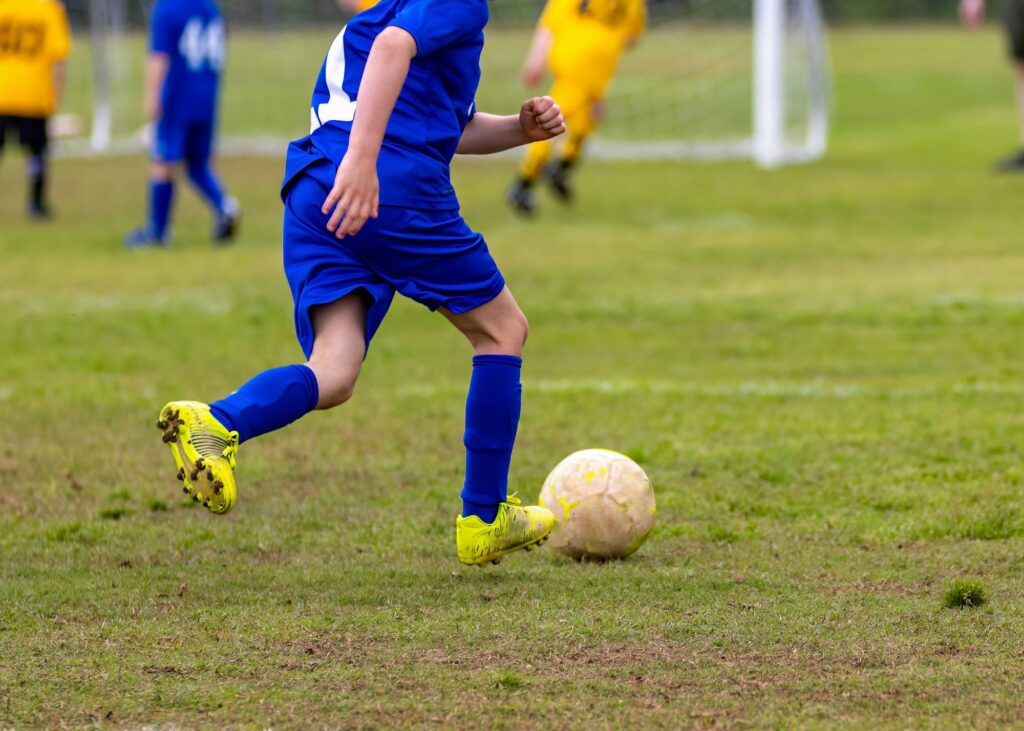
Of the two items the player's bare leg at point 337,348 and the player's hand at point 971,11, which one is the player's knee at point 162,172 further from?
the player's bare leg at point 337,348

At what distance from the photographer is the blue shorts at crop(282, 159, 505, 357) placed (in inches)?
158

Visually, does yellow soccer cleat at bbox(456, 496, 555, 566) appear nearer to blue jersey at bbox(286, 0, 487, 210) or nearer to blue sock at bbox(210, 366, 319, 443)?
blue sock at bbox(210, 366, 319, 443)

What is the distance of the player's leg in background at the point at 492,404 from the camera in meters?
4.22

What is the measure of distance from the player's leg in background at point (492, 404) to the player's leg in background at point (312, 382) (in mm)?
262

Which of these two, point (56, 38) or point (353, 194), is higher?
point (353, 194)

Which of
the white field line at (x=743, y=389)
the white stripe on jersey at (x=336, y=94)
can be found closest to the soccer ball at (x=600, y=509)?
the white stripe on jersey at (x=336, y=94)

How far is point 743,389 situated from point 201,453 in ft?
12.3

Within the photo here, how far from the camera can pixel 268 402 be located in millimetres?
3979

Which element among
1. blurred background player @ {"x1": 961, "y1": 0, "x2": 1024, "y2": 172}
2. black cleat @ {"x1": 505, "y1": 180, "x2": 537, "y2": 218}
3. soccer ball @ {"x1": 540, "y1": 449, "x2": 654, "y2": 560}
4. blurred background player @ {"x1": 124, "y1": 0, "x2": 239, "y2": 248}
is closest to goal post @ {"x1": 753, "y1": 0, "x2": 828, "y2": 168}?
blurred background player @ {"x1": 961, "y1": 0, "x2": 1024, "y2": 172}

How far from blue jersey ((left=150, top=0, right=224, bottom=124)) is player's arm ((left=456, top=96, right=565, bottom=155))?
27.8ft

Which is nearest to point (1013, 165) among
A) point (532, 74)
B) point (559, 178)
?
point (559, 178)

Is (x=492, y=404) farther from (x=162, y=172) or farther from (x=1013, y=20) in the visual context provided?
(x=1013, y=20)

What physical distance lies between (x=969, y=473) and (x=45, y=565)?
9.81 ft

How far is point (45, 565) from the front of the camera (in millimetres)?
4418
